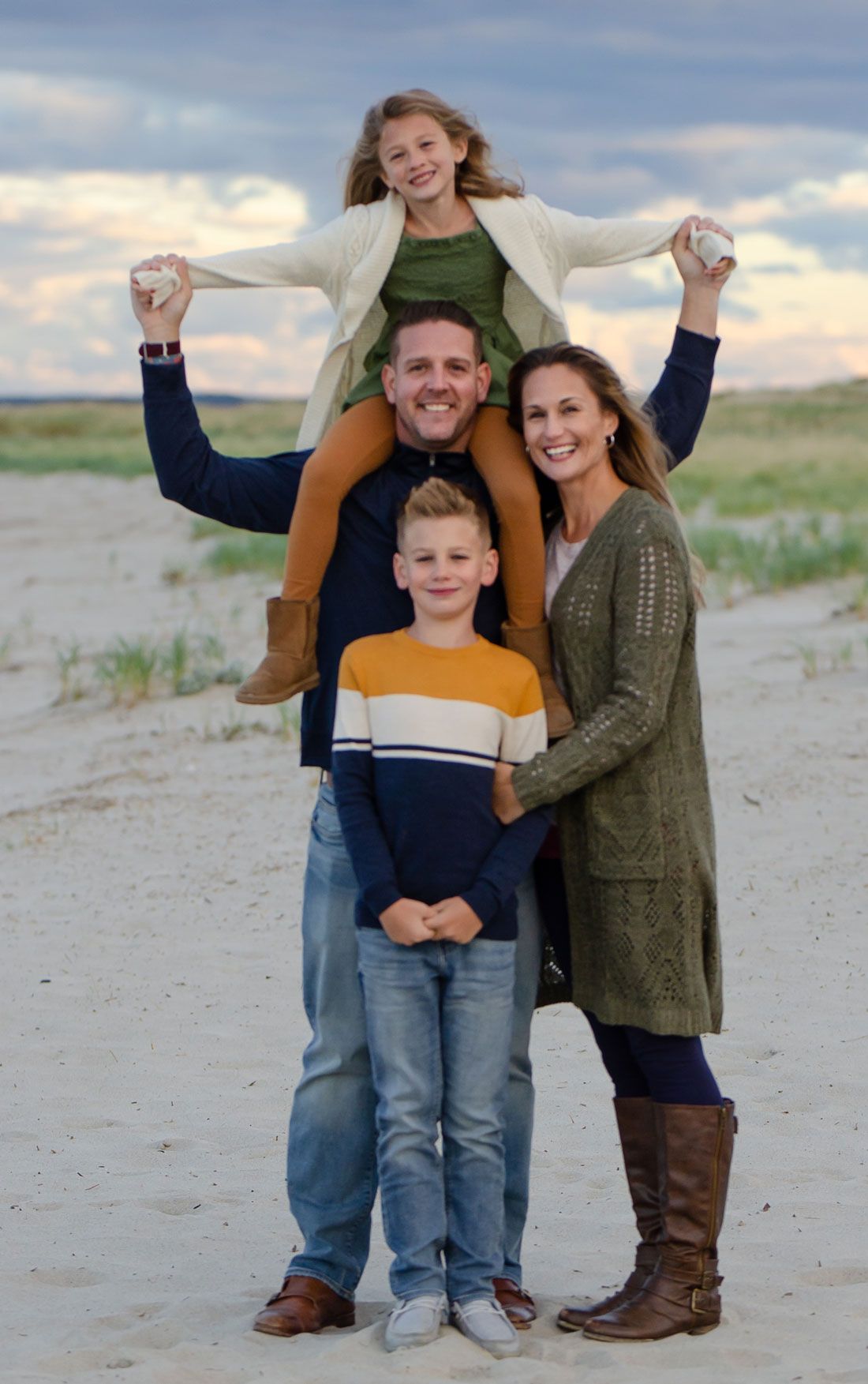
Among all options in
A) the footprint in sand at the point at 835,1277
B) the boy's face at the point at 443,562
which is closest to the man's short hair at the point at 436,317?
the boy's face at the point at 443,562

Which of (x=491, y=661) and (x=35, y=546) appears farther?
(x=35, y=546)

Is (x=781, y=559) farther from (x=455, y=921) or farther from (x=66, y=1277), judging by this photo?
(x=455, y=921)

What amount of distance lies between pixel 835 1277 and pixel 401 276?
97.0 inches

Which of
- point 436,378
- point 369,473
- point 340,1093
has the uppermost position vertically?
point 436,378

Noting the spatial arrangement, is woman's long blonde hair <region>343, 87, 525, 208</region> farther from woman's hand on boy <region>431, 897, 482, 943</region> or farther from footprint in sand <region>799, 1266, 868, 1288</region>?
footprint in sand <region>799, 1266, 868, 1288</region>

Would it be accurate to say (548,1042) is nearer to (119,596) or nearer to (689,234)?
(689,234)

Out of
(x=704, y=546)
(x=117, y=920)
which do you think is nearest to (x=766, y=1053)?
(x=117, y=920)

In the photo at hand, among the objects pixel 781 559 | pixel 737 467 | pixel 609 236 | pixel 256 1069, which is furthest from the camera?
pixel 737 467

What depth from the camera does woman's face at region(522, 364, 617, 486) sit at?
10.7 feet

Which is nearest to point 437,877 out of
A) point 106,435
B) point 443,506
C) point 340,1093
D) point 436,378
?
point 340,1093

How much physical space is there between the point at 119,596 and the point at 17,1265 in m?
13.6

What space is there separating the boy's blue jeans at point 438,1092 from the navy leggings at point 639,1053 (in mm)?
254

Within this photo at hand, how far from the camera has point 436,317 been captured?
129 inches

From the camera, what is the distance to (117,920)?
6766 mm
